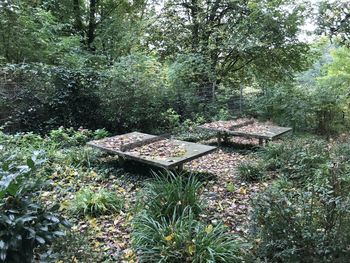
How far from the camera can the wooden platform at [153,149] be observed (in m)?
4.07

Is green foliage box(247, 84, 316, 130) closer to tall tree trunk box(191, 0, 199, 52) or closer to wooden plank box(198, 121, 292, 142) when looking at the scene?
wooden plank box(198, 121, 292, 142)

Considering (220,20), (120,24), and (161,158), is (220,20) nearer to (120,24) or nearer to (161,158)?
(120,24)

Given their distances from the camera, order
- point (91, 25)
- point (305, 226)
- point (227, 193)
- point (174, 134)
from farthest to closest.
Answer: point (91, 25), point (174, 134), point (227, 193), point (305, 226)

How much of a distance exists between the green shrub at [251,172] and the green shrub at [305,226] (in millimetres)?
1771

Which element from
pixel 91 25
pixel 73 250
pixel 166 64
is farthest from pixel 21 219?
pixel 91 25

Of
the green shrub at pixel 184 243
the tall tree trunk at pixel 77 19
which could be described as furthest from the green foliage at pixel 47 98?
the green shrub at pixel 184 243

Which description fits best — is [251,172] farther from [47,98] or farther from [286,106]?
Result: [47,98]

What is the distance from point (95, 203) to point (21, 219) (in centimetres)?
164

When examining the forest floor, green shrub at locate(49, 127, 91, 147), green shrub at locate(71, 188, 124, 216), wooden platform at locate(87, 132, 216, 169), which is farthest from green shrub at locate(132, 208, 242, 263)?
green shrub at locate(49, 127, 91, 147)

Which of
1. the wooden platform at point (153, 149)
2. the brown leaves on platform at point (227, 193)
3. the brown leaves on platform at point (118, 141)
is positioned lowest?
the brown leaves on platform at point (227, 193)

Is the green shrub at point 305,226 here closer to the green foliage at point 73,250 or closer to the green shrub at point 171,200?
the green shrub at point 171,200

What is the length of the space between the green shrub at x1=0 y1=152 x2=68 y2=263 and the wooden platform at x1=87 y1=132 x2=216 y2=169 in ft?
6.91

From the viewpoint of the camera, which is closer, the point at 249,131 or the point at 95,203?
the point at 95,203

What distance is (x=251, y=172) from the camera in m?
4.16
